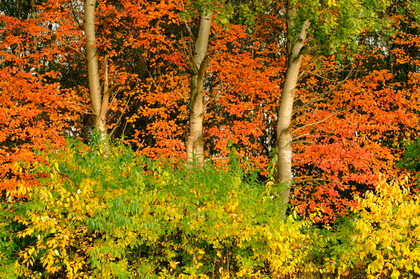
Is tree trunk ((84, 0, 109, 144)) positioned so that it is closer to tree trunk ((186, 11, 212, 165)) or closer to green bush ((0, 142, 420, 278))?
tree trunk ((186, 11, 212, 165))

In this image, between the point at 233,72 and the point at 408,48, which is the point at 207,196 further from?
the point at 408,48

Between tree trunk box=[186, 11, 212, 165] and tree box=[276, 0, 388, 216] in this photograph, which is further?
tree trunk box=[186, 11, 212, 165]

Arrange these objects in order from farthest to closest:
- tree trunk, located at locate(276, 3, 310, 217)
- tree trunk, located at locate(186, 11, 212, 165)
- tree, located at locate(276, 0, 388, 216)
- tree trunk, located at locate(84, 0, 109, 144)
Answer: tree trunk, located at locate(84, 0, 109, 144), tree trunk, located at locate(186, 11, 212, 165), tree trunk, located at locate(276, 3, 310, 217), tree, located at locate(276, 0, 388, 216)

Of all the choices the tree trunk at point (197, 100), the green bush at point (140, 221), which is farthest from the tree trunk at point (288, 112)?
the green bush at point (140, 221)

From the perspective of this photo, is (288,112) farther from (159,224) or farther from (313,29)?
(159,224)

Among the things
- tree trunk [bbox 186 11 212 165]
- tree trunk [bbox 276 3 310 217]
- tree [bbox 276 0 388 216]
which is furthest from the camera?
tree trunk [bbox 186 11 212 165]

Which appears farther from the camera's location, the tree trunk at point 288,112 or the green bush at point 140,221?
the tree trunk at point 288,112

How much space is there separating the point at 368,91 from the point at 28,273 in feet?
39.4

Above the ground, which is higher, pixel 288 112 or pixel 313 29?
pixel 313 29

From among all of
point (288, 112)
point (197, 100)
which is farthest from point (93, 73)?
point (288, 112)

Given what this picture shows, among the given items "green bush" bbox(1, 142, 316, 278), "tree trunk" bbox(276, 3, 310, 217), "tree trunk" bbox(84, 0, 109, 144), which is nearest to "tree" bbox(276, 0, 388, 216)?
"tree trunk" bbox(276, 3, 310, 217)

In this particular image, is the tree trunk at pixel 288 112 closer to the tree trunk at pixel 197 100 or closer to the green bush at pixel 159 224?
the tree trunk at pixel 197 100

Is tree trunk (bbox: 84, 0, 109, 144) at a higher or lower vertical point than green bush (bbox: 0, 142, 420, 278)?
higher

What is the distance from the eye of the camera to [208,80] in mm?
Answer: 17438
